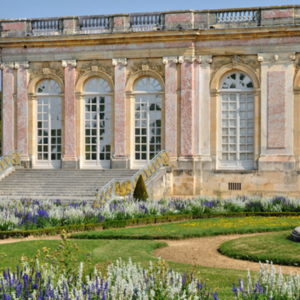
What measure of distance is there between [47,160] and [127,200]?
883 cm

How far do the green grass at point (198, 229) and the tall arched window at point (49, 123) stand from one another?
1236cm

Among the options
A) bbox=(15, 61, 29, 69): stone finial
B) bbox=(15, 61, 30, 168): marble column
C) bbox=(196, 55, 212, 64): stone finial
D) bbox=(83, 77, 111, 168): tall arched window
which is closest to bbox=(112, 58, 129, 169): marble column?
bbox=(83, 77, 111, 168): tall arched window

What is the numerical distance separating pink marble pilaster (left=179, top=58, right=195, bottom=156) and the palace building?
0.15 feet

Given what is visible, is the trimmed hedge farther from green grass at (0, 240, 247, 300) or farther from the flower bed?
green grass at (0, 240, 247, 300)

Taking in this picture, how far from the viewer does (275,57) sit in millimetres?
23531

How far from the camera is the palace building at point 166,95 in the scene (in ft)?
77.2

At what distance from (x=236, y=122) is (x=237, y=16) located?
191 inches

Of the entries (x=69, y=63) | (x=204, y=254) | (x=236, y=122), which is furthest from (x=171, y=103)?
(x=204, y=254)

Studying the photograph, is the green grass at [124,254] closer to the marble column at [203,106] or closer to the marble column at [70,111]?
the marble column at [203,106]

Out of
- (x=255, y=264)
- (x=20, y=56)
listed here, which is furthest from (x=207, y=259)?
(x=20, y=56)

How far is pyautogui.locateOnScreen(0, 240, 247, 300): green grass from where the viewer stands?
7.84m

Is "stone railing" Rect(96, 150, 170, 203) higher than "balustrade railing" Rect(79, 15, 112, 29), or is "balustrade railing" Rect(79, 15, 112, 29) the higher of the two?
"balustrade railing" Rect(79, 15, 112, 29)

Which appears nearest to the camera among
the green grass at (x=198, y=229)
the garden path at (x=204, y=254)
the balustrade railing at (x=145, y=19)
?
the garden path at (x=204, y=254)

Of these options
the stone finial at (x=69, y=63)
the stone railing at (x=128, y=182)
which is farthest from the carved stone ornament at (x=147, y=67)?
the stone railing at (x=128, y=182)
